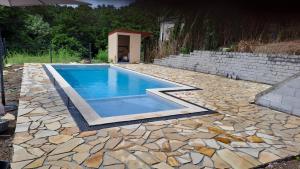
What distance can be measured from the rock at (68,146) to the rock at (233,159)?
1.66m

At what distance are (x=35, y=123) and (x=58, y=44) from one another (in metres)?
15.7

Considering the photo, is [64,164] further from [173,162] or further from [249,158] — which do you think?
[249,158]

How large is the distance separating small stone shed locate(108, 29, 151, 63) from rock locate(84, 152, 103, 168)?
1156cm

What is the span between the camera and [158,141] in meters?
2.95

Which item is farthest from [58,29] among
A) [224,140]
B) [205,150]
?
[205,150]

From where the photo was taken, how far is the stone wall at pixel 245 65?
7320mm

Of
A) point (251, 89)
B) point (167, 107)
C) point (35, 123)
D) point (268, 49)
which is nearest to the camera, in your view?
point (35, 123)

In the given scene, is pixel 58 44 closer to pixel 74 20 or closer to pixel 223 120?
pixel 74 20

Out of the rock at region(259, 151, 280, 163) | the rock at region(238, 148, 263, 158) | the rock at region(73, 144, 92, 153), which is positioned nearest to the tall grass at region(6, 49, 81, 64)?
the rock at region(73, 144, 92, 153)

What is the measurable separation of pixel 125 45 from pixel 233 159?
1322cm

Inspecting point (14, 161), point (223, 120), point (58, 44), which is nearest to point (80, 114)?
point (14, 161)

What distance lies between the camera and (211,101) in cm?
513

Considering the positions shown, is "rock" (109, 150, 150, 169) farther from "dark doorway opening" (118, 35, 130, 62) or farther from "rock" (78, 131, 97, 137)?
"dark doorway opening" (118, 35, 130, 62)

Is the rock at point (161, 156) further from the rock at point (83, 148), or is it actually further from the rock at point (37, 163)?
the rock at point (37, 163)
